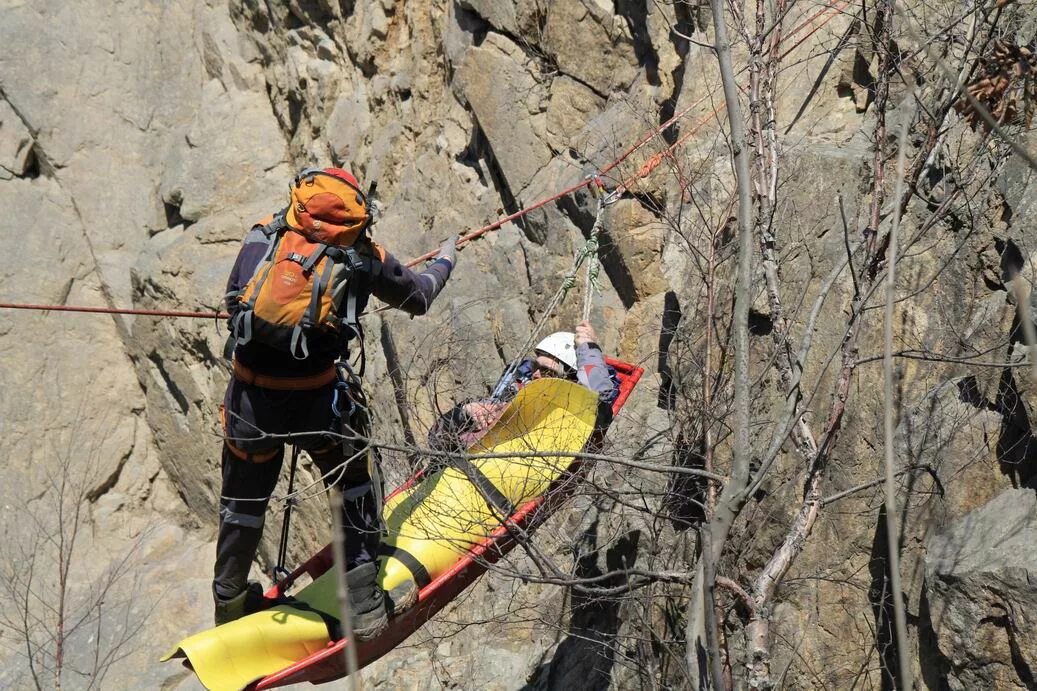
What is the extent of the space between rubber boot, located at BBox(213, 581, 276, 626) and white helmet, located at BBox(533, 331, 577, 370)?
2132mm

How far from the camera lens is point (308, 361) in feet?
16.8

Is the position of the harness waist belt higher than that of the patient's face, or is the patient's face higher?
the patient's face

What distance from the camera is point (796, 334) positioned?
6344 mm

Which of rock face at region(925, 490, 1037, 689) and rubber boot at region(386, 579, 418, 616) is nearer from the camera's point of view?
rock face at region(925, 490, 1037, 689)

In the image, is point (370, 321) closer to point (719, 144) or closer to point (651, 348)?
point (651, 348)

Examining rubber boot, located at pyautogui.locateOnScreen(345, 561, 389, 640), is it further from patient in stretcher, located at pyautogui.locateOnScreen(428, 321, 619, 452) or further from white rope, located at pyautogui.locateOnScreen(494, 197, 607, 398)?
white rope, located at pyautogui.locateOnScreen(494, 197, 607, 398)

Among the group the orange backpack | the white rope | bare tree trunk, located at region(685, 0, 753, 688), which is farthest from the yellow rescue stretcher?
bare tree trunk, located at region(685, 0, 753, 688)

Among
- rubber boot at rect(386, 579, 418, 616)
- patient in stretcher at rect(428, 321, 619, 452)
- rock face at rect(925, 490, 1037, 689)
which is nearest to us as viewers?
rock face at rect(925, 490, 1037, 689)

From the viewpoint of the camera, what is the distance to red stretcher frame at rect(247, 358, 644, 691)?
221 inches

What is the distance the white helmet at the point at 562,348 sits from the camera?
6891 millimetres

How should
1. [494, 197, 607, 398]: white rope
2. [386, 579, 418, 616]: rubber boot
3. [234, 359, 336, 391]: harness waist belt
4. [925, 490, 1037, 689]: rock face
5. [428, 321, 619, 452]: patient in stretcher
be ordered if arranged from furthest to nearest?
[494, 197, 607, 398]: white rope < [428, 321, 619, 452]: patient in stretcher < [386, 579, 418, 616]: rubber boot < [234, 359, 336, 391]: harness waist belt < [925, 490, 1037, 689]: rock face

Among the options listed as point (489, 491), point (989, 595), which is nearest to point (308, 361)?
point (489, 491)

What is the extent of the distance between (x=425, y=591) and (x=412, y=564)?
6.1 inches

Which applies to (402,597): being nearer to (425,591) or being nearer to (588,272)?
(425,591)
